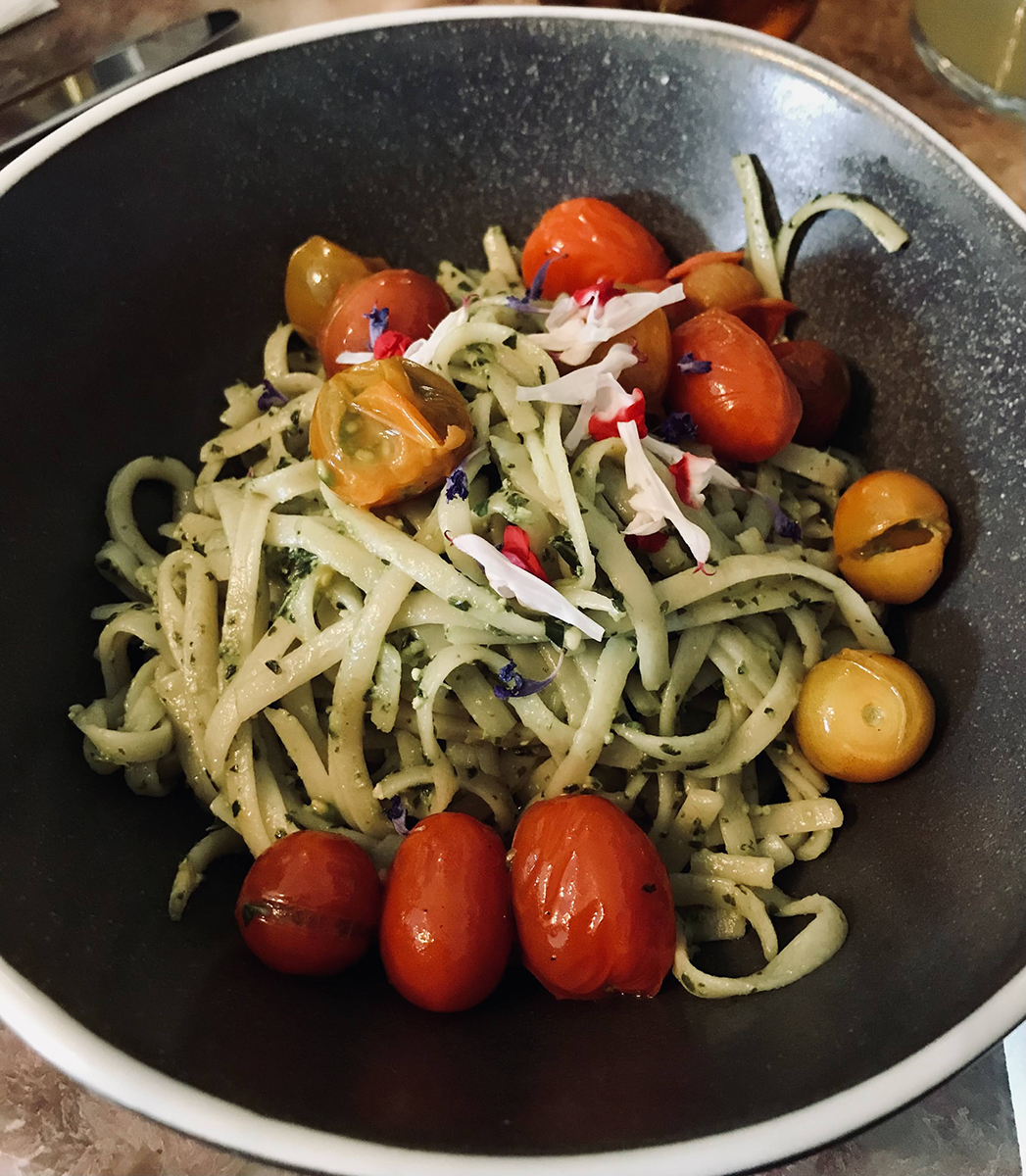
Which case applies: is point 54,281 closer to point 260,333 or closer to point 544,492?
point 260,333

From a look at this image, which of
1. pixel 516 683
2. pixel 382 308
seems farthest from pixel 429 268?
pixel 516 683

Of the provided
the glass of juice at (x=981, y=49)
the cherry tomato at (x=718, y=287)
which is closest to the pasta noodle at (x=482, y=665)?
the cherry tomato at (x=718, y=287)

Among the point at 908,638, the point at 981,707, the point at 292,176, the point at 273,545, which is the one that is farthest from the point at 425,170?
the point at 981,707

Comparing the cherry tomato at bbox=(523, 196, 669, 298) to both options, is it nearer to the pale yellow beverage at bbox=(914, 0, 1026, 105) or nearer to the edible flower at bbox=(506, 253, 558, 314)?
the edible flower at bbox=(506, 253, 558, 314)

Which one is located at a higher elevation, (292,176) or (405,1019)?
(292,176)

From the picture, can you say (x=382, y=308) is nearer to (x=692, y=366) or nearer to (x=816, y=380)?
(x=692, y=366)

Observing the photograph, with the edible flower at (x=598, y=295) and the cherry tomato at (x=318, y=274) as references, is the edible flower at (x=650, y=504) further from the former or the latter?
the cherry tomato at (x=318, y=274)
